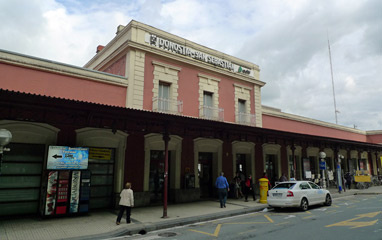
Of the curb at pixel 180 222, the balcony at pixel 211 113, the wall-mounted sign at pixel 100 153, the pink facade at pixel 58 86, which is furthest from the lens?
the balcony at pixel 211 113

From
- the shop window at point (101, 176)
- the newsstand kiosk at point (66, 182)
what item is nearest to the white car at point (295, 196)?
the shop window at point (101, 176)

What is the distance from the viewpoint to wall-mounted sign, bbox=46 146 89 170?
1008 centimetres

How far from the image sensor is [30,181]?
10.9m

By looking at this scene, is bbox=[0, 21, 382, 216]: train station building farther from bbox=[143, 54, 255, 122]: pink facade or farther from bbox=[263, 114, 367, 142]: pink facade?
bbox=[263, 114, 367, 142]: pink facade

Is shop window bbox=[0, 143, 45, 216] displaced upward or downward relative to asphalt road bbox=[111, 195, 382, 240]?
upward

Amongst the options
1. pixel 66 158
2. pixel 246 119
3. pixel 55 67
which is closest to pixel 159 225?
pixel 66 158

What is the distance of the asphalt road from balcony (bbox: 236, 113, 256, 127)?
9109 mm

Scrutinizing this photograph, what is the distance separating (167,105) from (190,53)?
4338mm

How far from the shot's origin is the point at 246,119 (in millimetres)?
19844

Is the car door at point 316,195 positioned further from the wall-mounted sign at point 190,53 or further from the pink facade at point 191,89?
the wall-mounted sign at point 190,53

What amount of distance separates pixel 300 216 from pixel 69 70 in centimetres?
1285

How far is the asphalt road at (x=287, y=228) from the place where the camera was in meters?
7.59

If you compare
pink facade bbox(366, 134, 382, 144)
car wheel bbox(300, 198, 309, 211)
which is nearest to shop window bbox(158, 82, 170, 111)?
car wheel bbox(300, 198, 309, 211)

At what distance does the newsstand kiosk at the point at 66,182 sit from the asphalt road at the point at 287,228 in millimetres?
3827
